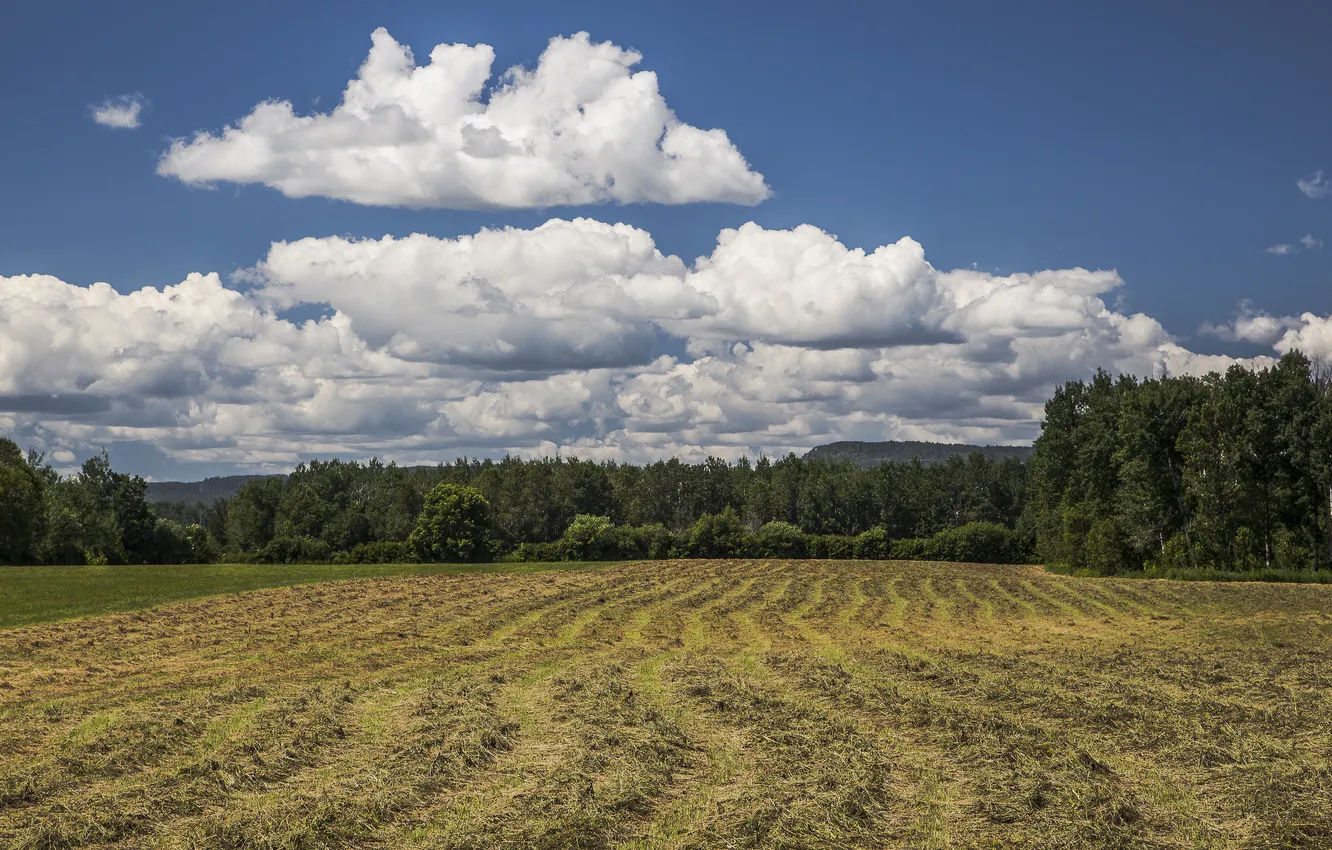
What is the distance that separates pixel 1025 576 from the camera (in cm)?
7744

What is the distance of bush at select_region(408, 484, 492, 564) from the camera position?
334ft

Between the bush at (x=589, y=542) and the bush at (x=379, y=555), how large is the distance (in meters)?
15.0

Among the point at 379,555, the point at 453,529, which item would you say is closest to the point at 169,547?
the point at 379,555

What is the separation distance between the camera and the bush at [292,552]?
10238 cm

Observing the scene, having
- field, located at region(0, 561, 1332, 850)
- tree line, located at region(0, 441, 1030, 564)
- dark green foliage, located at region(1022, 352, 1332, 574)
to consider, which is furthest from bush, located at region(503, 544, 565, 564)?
field, located at region(0, 561, 1332, 850)

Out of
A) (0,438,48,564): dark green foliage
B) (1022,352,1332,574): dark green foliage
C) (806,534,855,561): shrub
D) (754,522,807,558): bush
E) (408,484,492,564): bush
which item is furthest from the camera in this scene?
(806,534,855,561): shrub

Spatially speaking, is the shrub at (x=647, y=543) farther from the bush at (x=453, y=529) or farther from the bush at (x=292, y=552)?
the bush at (x=292, y=552)

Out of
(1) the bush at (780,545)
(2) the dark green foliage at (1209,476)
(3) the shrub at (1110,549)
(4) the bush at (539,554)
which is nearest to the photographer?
(2) the dark green foliage at (1209,476)

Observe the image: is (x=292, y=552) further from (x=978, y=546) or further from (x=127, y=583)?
(x=978, y=546)

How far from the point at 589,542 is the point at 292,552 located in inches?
1167

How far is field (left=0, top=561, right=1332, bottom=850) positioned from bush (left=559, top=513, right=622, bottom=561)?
6338cm

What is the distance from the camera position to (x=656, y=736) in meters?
17.7

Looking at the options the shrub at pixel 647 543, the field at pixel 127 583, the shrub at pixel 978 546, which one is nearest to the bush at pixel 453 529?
the shrub at pixel 647 543

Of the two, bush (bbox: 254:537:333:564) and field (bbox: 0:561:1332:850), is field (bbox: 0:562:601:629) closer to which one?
field (bbox: 0:561:1332:850)
